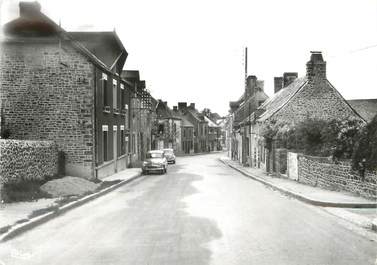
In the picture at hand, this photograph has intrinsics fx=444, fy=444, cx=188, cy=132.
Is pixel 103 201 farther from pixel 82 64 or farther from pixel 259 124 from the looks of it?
pixel 259 124

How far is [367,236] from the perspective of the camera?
9492 mm

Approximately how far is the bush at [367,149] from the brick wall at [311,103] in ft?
67.8

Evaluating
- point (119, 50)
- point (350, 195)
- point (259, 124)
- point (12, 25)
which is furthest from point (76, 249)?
point (259, 124)

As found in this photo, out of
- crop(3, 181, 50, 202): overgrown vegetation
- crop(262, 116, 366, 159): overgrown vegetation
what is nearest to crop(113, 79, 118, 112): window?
crop(262, 116, 366, 159): overgrown vegetation

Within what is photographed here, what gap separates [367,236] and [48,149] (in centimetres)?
1386

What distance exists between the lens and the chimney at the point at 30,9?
21688mm

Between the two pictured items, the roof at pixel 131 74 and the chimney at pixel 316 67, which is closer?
the chimney at pixel 316 67

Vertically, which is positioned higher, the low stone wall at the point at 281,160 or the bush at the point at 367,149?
the bush at the point at 367,149

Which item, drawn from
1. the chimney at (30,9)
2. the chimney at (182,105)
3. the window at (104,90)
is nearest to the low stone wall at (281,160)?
the window at (104,90)

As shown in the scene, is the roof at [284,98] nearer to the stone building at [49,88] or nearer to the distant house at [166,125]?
the stone building at [49,88]

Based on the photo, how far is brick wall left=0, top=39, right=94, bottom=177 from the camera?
21156 millimetres

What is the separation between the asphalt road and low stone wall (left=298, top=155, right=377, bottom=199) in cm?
248

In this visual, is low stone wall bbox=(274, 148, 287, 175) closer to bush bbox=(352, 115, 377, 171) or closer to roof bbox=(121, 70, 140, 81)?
bush bbox=(352, 115, 377, 171)

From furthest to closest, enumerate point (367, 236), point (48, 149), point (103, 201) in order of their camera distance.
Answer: point (48, 149)
point (103, 201)
point (367, 236)
